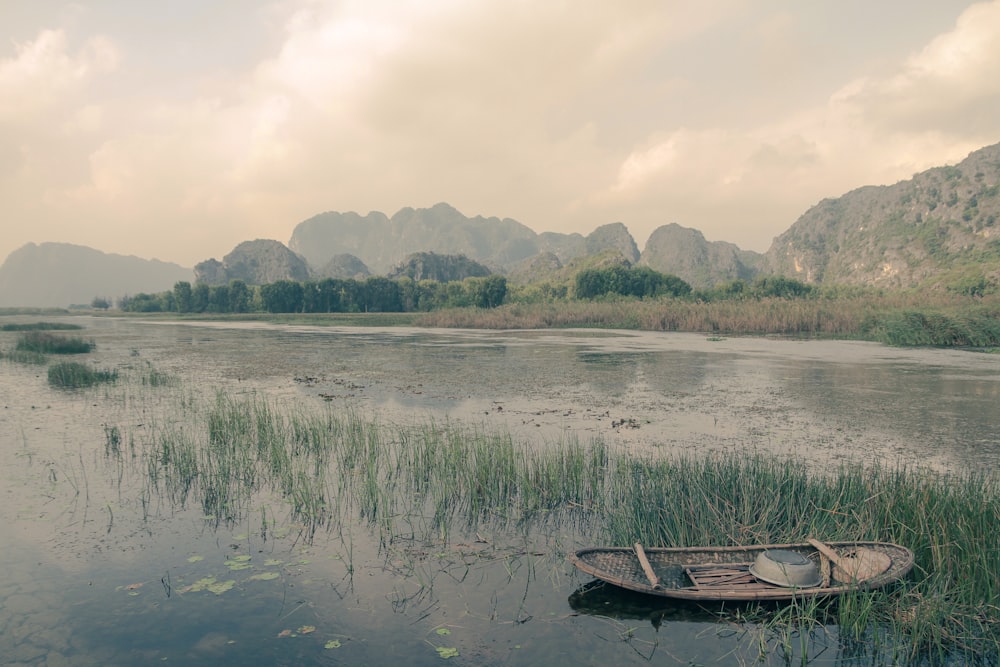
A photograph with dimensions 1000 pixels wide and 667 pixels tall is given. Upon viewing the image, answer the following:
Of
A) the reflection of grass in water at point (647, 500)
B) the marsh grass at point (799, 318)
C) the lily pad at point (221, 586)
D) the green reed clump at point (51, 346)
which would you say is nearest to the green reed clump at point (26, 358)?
the green reed clump at point (51, 346)

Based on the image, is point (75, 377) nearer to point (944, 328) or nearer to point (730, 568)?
point (730, 568)

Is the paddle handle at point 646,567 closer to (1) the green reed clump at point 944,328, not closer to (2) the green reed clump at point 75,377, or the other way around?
(2) the green reed clump at point 75,377

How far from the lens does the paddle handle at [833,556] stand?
22.8 feet

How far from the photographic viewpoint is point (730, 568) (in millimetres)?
7387

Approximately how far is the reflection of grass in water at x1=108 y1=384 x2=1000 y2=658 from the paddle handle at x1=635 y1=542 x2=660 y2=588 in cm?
83

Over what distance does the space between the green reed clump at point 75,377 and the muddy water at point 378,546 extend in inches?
29.8

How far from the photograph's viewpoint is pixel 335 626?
21.4ft

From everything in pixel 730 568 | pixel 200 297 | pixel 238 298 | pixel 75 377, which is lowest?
pixel 730 568

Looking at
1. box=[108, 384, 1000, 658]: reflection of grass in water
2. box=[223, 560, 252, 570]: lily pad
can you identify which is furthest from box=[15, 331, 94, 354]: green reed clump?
box=[223, 560, 252, 570]: lily pad

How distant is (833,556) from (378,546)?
611cm

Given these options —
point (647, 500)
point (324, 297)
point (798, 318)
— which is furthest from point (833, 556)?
point (324, 297)

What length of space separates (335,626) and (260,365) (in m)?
25.8

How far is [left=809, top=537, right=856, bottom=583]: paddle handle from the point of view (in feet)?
22.8

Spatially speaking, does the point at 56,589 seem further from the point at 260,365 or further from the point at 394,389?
the point at 260,365
